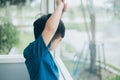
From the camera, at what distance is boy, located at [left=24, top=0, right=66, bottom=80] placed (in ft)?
4.21

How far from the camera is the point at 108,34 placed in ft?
4.99

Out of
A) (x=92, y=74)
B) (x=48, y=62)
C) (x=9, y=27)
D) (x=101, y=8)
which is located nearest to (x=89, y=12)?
(x=101, y=8)

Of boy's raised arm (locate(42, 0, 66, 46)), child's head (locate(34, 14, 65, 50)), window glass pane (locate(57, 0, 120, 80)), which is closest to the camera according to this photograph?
boy's raised arm (locate(42, 0, 66, 46))

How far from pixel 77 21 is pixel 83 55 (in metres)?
0.27

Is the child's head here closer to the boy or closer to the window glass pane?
the boy

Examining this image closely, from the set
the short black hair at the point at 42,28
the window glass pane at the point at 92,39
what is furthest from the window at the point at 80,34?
the short black hair at the point at 42,28

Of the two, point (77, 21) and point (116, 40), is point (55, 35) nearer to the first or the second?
point (116, 40)

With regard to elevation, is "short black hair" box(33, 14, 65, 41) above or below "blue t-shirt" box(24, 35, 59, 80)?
above

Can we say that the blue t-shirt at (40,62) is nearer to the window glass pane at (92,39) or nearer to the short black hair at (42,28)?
the short black hair at (42,28)

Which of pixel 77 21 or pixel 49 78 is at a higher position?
pixel 77 21

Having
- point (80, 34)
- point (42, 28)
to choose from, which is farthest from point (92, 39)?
point (42, 28)

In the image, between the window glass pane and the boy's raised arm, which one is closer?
the boy's raised arm

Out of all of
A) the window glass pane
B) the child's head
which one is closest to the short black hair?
the child's head

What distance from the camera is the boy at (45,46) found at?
1284mm
